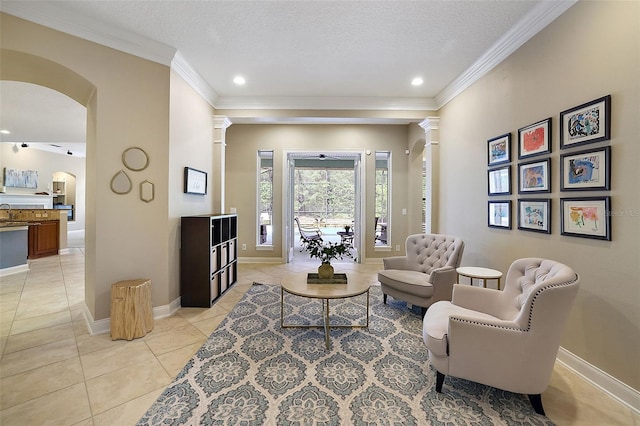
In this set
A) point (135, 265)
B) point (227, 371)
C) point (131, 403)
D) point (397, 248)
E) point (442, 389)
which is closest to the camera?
point (131, 403)

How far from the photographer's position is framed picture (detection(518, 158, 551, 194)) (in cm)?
232

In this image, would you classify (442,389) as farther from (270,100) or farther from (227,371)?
(270,100)

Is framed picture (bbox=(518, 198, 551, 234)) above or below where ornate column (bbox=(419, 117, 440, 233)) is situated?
below

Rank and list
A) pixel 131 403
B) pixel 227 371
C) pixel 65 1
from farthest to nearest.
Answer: pixel 65 1, pixel 227 371, pixel 131 403

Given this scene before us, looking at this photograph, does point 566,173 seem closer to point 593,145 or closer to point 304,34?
point 593,145

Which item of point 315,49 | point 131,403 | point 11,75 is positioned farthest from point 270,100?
point 131,403

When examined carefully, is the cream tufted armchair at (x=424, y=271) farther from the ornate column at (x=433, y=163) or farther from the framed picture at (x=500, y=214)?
the ornate column at (x=433, y=163)

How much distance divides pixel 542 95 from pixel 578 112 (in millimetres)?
457

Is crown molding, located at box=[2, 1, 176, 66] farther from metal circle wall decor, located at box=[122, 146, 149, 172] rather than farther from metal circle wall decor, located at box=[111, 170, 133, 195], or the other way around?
metal circle wall decor, located at box=[111, 170, 133, 195]

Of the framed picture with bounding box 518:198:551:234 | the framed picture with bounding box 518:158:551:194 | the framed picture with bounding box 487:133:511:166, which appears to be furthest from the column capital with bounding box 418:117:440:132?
the framed picture with bounding box 518:198:551:234

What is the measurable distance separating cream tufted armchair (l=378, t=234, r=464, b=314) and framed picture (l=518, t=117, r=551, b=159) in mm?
1182

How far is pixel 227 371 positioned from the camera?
2.01 m

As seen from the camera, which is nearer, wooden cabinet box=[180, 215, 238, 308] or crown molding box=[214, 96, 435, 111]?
wooden cabinet box=[180, 215, 238, 308]

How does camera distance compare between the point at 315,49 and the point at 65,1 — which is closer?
the point at 65,1
